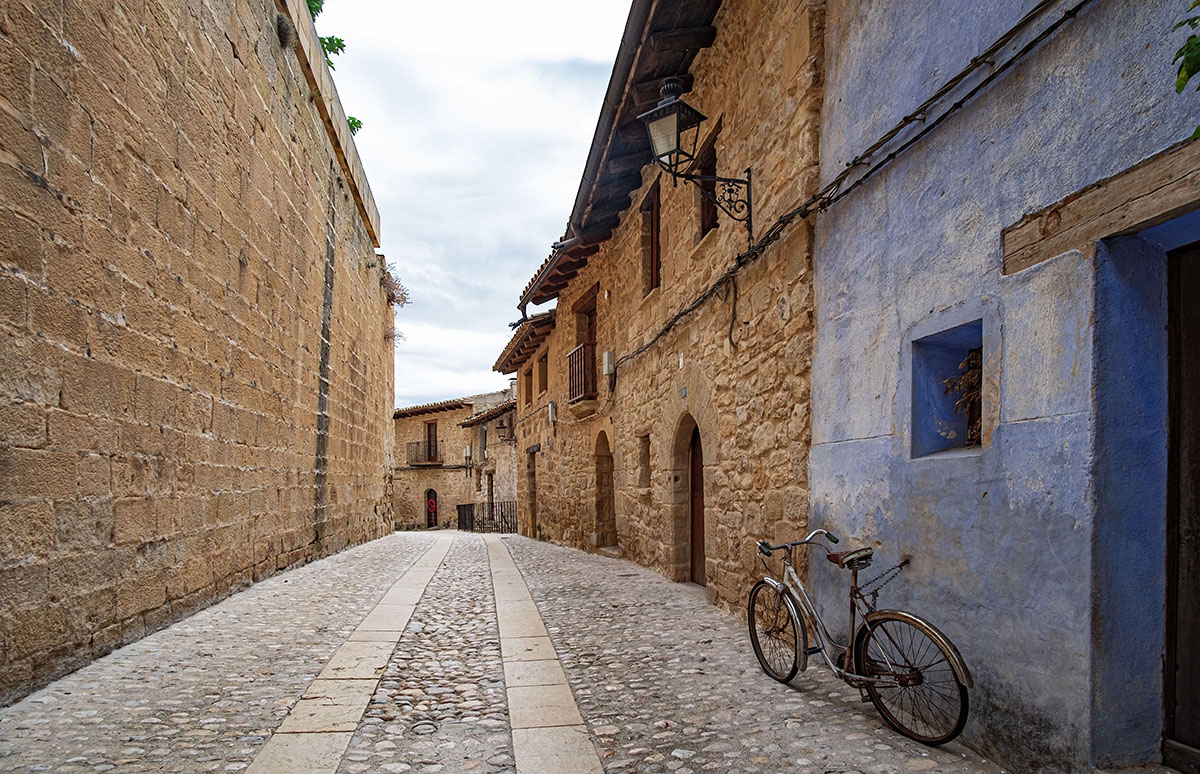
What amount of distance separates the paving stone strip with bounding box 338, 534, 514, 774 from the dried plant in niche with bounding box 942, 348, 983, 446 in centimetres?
232

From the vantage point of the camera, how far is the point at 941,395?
126 inches

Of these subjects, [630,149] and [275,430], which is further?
[630,149]

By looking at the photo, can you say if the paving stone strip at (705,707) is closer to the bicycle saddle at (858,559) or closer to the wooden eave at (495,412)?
the bicycle saddle at (858,559)

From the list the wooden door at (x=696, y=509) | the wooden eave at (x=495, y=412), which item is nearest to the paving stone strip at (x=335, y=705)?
the wooden door at (x=696, y=509)

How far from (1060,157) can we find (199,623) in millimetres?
5013

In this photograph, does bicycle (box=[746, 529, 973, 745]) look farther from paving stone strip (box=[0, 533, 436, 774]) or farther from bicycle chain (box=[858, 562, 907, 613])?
paving stone strip (box=[0, 533, 436, 774])

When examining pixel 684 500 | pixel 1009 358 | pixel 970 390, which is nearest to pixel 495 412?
pixel 684 500

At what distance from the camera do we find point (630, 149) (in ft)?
26.2

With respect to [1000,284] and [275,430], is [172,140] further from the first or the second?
[1000,284]

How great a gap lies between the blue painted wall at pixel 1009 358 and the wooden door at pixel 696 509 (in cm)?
329

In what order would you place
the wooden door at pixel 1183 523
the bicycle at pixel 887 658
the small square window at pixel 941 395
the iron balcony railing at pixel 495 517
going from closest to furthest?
the wooden door at pixel 1183 523 → the bicycle at pixel 887 658 → the small square window at pixel 941 395 → the iron balcony railing at pixel 495 517

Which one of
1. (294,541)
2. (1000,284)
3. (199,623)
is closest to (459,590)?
(294,541)

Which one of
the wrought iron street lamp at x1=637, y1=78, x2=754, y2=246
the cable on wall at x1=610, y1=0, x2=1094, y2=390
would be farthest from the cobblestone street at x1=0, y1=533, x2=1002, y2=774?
the wrought iron street lamp at x1=637, y1=78, x2=754, y2=246

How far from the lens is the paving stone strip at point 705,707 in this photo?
260cm
